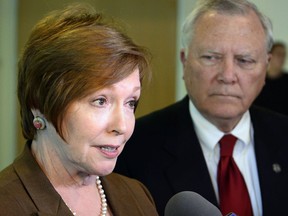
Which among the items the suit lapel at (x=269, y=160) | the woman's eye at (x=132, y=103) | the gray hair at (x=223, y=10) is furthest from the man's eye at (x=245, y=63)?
the woman's eye at (x=132, y=103)

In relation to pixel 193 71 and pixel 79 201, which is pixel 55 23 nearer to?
pixel 79 201

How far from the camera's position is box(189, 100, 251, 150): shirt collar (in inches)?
66.9

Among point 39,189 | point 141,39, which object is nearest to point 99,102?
point 39,189

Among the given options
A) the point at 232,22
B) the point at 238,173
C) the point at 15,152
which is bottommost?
the point at 15,152

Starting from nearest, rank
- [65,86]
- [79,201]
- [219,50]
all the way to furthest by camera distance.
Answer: [65,86]
[79,201]
[219,50]

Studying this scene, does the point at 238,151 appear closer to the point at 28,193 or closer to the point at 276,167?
the point at 276,167

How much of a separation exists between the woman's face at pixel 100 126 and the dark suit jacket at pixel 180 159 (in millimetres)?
577

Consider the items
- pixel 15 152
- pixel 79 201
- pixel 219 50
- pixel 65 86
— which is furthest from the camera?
pixel 15 152

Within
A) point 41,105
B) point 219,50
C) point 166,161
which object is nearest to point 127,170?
point 166,161

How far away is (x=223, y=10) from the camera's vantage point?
66.8 inches

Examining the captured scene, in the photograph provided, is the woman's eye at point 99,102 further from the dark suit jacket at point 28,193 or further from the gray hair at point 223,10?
the gray hair at point 223,10

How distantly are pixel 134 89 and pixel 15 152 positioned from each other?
9.12 feet

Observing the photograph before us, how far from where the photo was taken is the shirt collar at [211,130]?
1700mm

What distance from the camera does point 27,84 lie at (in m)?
1.08
